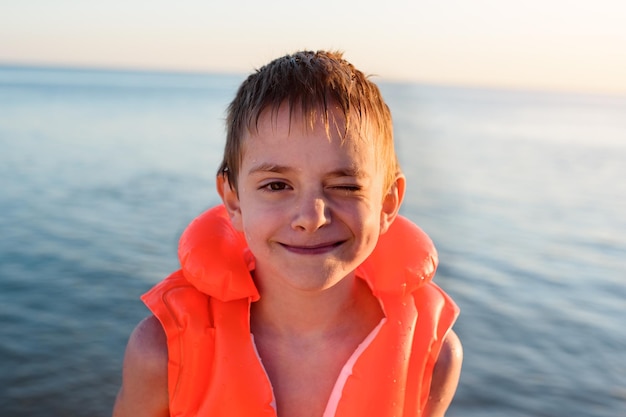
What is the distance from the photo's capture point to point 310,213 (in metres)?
2.12

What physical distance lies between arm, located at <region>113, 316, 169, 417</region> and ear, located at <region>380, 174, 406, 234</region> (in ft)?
2.83

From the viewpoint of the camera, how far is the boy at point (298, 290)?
2172 millimetres

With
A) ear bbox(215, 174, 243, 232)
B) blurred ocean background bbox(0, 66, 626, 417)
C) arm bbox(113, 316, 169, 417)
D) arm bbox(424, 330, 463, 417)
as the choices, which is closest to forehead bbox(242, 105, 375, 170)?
ear bbox(215, 174, 243, 232)

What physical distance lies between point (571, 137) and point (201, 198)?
1285cm

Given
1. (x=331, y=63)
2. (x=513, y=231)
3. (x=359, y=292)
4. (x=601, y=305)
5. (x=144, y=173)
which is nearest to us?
(x=331, y=63)

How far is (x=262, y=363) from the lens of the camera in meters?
2.41

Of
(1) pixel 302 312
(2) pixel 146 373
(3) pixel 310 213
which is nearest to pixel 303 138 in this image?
(3) pixel 310 213

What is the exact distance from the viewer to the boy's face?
2.13m

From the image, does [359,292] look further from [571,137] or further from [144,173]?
[571,137]

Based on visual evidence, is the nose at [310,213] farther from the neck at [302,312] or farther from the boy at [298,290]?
the neck at [302,312]

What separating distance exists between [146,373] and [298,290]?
573 millimetres

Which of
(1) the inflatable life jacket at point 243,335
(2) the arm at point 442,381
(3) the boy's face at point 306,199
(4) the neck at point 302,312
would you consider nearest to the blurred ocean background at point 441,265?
(2) the arm at point 442,381

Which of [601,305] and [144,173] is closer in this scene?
[601,305]

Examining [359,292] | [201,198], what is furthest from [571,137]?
[359,292]
